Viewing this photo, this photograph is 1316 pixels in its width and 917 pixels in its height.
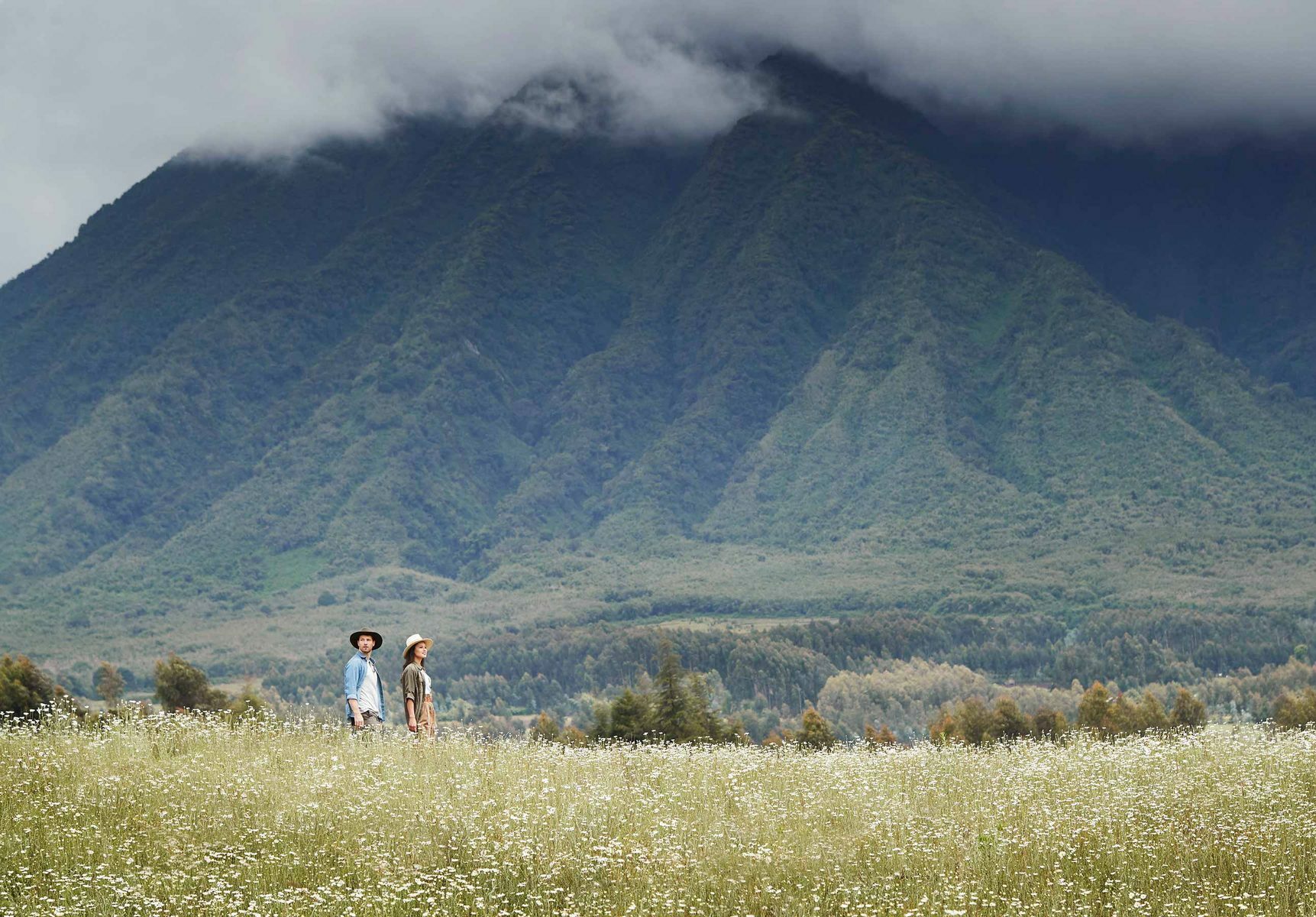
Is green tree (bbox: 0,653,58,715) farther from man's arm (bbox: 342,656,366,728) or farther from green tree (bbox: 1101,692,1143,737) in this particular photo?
green tree (bbox: 1101,692,1143,737)

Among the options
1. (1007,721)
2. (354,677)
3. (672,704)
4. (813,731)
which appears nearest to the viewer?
(354,677)

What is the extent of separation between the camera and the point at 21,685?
47938mm

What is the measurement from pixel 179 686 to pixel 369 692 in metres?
35.4

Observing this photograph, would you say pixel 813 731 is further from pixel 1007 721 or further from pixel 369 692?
pixel 369 692

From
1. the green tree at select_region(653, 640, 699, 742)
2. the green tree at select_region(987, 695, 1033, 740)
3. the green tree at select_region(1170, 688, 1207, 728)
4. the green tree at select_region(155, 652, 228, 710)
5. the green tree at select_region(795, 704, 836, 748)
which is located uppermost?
the green tree at select_region(155, 652, 228, 710)

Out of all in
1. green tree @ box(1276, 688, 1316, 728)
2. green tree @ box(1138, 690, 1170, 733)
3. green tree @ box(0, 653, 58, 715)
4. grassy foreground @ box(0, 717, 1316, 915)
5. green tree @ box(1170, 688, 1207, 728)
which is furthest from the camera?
green tree @ box(1170, 688, 1207, 728)

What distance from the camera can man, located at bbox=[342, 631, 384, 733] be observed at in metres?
25.9

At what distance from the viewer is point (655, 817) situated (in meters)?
20.5

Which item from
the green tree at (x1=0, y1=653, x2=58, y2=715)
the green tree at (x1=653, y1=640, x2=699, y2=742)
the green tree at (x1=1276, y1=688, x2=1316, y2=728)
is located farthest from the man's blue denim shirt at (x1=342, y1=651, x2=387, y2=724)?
the green tree at (x1=1276, y1=688, x2=1316, y2=728)

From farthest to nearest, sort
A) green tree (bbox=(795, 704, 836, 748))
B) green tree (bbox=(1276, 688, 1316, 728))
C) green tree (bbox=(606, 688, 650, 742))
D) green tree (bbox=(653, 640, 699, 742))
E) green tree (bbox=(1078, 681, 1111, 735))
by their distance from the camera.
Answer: green tree (bbox=(1078, 681, 1111, 735)) < green tree (bbox=(795, 704, 836, 748)) < green tree (bbox=(1276, 688, 1316, 728)) < green tree (bbox=(653, 640, 699, 742)) < green tree (bbox=(606, 688, 650, 742))

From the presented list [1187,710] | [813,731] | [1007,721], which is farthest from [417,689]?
[1187,710]

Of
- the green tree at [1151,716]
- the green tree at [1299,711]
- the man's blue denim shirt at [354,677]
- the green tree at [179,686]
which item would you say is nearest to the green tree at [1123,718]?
the green tree at [1151,716]

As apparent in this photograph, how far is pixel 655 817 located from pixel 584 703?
573ft

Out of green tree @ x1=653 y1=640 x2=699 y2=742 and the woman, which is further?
green tree @ x1=653 y1=640 x2=699 y2=742
